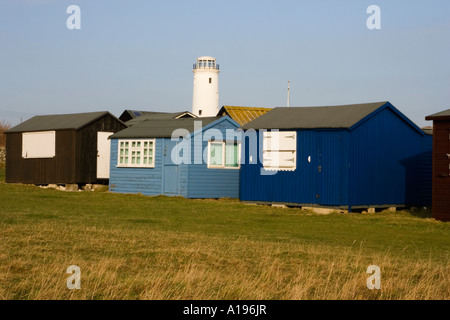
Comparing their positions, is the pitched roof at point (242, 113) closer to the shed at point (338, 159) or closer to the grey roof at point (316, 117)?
the grey roof at point (316, 117)

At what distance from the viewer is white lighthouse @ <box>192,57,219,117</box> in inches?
2493

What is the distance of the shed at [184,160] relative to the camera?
3006cm

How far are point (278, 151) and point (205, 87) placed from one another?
37711 millimetres

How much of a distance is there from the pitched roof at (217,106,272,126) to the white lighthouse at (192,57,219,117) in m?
14.9

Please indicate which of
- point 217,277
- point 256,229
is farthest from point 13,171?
point 217,277

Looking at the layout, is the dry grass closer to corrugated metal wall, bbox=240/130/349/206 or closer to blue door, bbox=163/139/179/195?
corrugated metal wall, bbox=240/130/349/206

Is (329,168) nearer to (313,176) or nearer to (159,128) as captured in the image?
(313,176)

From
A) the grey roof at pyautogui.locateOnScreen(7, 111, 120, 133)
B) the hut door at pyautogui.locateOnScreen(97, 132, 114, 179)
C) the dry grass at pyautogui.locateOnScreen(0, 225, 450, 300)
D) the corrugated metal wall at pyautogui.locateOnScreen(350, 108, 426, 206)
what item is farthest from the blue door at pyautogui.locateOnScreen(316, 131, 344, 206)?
the grey roof at pyautogui.locateOnScreen(7, 111, 120, 133)

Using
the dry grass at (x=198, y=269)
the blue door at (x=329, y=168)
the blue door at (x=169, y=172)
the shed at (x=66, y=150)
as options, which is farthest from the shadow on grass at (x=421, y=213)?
the shed at (x=66, y=150)

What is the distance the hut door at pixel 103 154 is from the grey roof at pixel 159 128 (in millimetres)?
2444

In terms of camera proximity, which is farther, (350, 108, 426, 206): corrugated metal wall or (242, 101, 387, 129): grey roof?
(242, 101, 387, 129): grey roof

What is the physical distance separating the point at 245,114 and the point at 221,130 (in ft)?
55.4

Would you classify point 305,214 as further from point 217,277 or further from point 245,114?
point 245,114

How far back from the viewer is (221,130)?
30875mm
